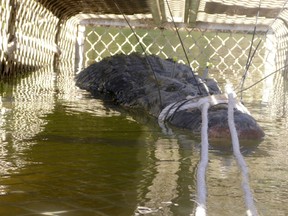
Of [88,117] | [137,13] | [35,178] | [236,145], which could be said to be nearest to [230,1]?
[137,13]

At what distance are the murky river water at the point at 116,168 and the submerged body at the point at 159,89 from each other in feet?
0.63

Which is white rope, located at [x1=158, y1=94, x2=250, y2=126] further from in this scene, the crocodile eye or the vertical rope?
the vertical rope

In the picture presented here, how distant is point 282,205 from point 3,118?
277 centimetres

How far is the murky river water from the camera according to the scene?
254cm

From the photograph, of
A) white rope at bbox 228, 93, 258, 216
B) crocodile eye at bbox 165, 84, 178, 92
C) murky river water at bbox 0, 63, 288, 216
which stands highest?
crocodile eye at bbox 165, 84, 178, 92

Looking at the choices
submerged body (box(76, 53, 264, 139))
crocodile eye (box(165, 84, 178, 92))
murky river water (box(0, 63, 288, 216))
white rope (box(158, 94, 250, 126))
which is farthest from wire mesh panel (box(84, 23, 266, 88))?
murky river water (box(0, 63, 288, 216))

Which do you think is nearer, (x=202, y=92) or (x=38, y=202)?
(x=38, y=202)

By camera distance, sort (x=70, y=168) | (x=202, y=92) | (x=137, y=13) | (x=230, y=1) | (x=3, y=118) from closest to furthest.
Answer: (x=70, y=168) < (x=3, y=118) < (x=202, y=92) < (x=230, y=1) < (x=137, y=13)

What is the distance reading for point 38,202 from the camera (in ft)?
8.27

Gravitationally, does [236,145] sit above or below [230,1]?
below

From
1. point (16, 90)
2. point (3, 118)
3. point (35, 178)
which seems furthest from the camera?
point (16, 90)

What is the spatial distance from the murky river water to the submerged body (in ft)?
0.63

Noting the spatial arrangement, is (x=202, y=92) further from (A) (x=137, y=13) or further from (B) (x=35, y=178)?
(A) (x=137, y=13)

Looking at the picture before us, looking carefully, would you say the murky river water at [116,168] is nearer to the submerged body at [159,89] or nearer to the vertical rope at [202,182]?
the vertical rope at [202,182]
